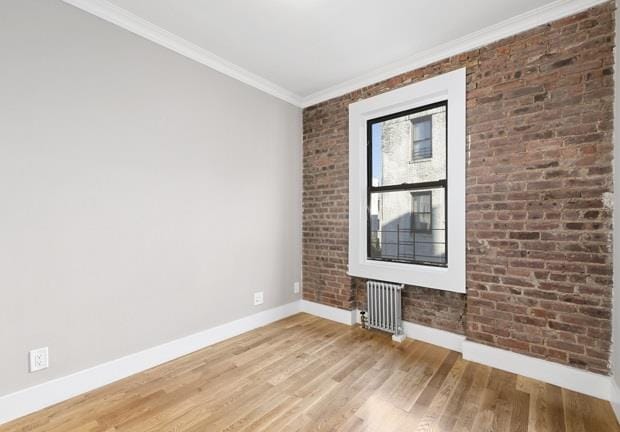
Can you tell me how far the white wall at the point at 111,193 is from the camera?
6.04 feet

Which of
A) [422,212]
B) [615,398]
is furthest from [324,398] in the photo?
[422,212]

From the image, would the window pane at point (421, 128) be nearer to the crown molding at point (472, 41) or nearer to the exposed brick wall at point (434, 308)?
the crown molding at point (472, 41)

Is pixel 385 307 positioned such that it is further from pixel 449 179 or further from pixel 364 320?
pixel 449 179

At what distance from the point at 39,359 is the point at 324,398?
1.91m

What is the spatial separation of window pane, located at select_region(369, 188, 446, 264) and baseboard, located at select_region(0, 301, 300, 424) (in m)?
1.75

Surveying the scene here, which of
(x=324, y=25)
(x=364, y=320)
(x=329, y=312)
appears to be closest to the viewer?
(x=324, y=25)

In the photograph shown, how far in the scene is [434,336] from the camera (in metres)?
2.85

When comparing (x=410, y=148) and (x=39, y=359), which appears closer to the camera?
(x=39, y=359)

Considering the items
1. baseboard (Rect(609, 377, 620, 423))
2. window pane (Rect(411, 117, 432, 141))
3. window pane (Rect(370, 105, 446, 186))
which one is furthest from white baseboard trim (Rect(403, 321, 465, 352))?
window pane (Rect(411, 117, 432, 141))

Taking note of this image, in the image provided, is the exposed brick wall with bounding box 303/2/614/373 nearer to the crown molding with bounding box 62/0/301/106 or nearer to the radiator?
the radiator

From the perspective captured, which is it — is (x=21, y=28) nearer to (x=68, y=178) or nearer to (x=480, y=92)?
(x=68, y=178)

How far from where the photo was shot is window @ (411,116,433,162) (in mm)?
3018

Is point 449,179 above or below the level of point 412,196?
above

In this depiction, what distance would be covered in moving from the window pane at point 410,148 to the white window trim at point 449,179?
13 cm
